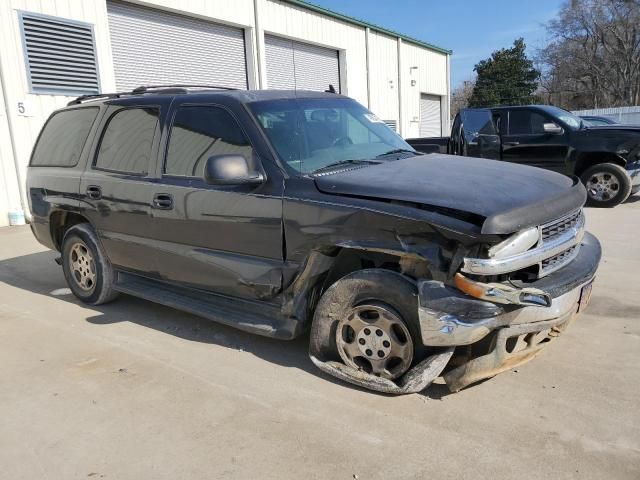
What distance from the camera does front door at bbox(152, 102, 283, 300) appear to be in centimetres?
369

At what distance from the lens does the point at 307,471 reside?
266 centimetres

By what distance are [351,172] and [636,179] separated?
8050 millimetres

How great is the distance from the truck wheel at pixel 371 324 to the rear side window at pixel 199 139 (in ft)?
3.93

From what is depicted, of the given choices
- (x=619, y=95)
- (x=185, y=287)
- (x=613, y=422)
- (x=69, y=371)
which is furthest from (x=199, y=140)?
(x=619, y=95)

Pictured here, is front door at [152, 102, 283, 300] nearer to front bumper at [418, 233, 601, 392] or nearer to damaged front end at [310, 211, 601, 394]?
damaged front end at [310, 211, 601, 394]

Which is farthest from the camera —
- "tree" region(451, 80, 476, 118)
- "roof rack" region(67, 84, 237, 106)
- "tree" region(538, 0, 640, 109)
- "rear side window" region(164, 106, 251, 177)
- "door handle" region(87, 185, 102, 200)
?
"tree" region(451, 80, 476, 118)

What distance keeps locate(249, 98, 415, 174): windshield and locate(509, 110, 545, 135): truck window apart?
6.67m

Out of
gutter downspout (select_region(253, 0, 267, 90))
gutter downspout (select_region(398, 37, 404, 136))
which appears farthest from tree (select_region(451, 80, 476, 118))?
gutter downspout (select_region(253, 0, 267, 90))

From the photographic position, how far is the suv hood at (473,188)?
9.60ft

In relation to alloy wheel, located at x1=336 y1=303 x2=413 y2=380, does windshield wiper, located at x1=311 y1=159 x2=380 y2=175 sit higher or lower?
higher

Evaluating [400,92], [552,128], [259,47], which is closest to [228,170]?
[552,128]

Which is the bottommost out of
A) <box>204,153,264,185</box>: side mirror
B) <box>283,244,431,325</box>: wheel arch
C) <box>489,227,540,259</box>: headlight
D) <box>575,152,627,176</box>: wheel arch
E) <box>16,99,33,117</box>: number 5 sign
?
<box>283,244,431,325</box>: wheel arch

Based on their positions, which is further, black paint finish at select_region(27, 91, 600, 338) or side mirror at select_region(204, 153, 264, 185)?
side mirror at select_region(204, 153, 264, 185)

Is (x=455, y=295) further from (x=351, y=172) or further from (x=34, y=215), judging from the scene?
(x=34, y=215)
